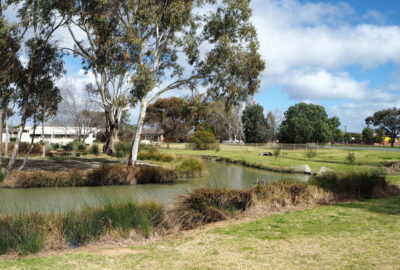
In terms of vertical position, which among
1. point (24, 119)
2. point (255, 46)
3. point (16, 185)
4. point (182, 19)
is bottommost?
point (16, 185)

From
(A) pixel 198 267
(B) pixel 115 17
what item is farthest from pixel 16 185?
(A) pixel 198 267

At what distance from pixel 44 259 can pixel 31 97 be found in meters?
15.7

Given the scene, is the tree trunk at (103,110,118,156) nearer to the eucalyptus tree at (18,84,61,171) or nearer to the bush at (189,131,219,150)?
the eucalyptus tree at (18,84,61,171)

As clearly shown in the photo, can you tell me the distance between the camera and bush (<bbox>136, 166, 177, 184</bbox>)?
68.1ft

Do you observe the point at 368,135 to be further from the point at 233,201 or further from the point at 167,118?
the point at 233,201

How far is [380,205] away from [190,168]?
13.4m

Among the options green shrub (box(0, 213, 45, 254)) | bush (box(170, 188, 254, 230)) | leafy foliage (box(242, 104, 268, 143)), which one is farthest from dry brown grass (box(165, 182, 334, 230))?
leafy foliage (box(242, 104, 268, 143))

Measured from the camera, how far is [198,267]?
233 inches

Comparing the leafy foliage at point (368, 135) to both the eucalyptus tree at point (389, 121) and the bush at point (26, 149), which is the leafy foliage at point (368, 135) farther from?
the bush at point (26, 149)

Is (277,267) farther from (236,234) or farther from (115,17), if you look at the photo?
(115,17)

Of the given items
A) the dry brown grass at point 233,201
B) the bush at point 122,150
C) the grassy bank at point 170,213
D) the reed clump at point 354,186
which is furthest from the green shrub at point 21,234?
the bush at point 122,150

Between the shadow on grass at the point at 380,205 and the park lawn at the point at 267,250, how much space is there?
3.06ft

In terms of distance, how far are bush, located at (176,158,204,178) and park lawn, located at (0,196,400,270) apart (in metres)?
14.1

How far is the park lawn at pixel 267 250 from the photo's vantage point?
237 inches
